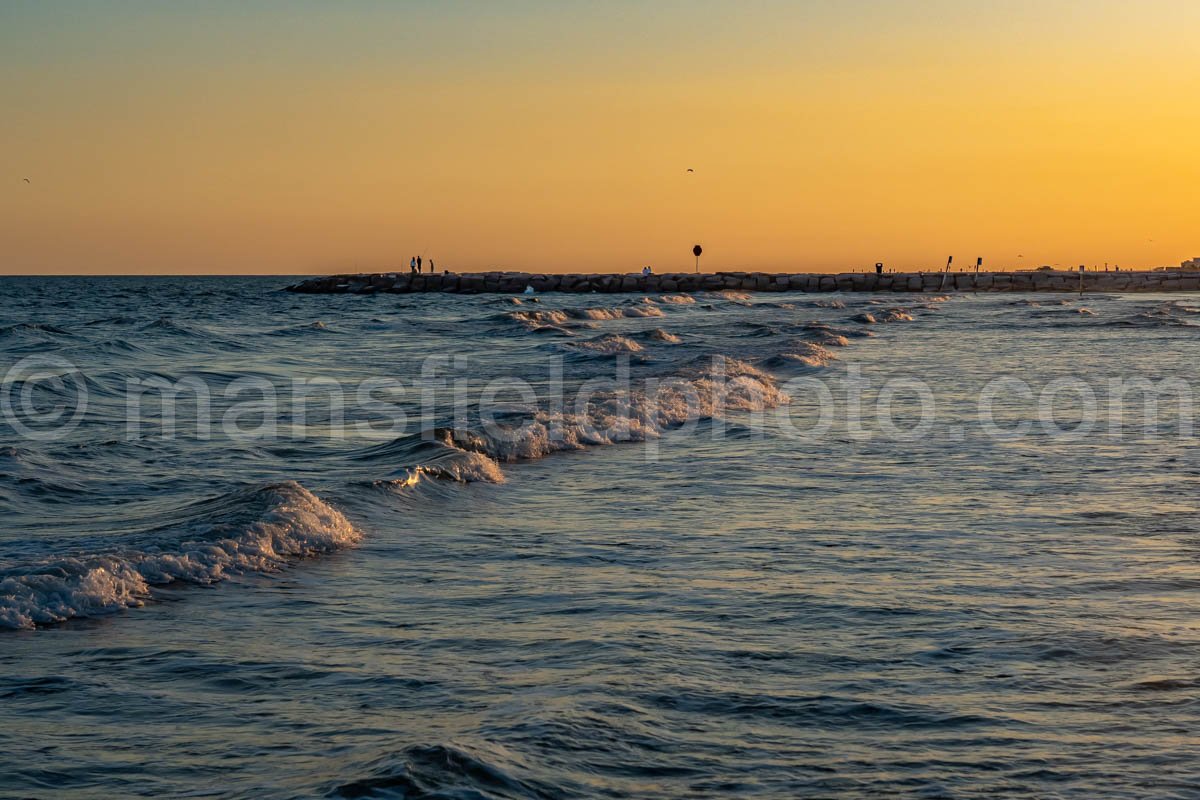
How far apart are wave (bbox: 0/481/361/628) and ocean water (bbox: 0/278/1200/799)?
1.0 inches

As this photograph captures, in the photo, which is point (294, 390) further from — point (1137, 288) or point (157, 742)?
point (1137, 288)

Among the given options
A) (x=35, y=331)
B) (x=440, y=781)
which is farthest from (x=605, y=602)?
(x=35, y=331)

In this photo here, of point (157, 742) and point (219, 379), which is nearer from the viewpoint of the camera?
point (157, 742)

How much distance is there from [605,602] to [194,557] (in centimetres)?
254

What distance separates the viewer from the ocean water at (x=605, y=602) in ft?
13.1

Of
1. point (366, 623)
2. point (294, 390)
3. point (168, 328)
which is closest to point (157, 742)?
point (366, 623)

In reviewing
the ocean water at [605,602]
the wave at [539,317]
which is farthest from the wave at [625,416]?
the wave at [539,317]

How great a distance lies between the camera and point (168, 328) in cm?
3372

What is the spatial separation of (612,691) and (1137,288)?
272ft

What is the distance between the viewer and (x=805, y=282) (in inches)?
3211
